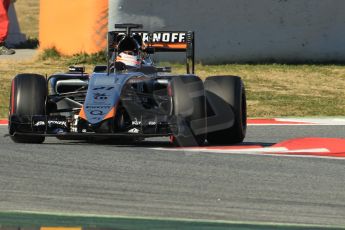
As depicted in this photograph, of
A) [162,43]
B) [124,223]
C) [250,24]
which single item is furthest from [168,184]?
[250,24]

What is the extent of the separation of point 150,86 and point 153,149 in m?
0.93

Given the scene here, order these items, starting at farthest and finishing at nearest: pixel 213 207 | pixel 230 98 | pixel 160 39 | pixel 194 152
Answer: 1. pixel 160 39
2. pixel 230 98
3. pixel 194 152
4. pixel 213 207

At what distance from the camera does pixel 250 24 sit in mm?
20406

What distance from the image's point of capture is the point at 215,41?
20328mm

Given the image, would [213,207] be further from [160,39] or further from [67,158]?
[160,39]

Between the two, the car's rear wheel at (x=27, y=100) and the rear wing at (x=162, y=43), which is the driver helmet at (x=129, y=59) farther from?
the car's rear wheel at (x=27, y=100)

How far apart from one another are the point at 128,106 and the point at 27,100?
1.02 m

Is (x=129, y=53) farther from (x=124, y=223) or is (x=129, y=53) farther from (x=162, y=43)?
(x=124, y=223)

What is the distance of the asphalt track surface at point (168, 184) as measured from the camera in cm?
722

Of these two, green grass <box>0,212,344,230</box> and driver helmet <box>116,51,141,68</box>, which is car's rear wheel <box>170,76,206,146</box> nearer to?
driver helmet <box>116,51,141,68</box>

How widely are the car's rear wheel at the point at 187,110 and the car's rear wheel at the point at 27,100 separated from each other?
52.8 inches

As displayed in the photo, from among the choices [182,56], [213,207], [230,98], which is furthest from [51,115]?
[182,56]

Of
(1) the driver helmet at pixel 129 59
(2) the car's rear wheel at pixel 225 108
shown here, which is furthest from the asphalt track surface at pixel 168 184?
(1) the driver helmet at pixel 129 59

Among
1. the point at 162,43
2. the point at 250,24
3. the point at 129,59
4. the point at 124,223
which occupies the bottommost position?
the point at 250,24
